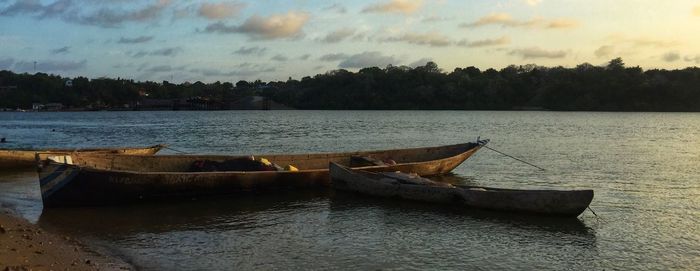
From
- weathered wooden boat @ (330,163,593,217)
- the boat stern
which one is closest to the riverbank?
the boat stern

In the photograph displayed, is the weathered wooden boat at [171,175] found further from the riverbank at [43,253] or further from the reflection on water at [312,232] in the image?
the riverbank at [43,253]

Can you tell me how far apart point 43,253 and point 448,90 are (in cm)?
12279

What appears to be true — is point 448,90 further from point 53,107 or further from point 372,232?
point 372,232

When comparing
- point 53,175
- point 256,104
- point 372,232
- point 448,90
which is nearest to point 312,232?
point 372,232

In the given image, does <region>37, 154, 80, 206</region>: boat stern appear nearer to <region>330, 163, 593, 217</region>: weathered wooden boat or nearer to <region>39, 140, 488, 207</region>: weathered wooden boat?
<region>39, 140, 488, 207</region>: weathered wooden boat

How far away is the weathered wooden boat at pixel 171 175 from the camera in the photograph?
13.2 m

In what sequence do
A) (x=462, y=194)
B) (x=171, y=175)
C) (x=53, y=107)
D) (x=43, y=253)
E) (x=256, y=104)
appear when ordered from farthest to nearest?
(x=256, y=104)
(x=53, y=107)
(x=171, y=175)
(x=462, y=194)
(x=43, y=253)

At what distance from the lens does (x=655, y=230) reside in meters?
12.0

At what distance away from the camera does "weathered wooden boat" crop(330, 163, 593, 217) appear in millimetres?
12766

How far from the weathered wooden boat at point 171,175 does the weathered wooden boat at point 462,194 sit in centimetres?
112

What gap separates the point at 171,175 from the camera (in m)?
14.1

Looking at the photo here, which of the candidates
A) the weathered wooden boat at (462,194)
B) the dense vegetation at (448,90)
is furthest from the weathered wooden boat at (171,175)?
the dense vegetation at (448,90)

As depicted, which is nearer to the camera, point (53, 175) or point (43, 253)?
point (43, 253)

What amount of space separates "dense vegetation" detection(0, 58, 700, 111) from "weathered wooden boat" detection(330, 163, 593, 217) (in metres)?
106
